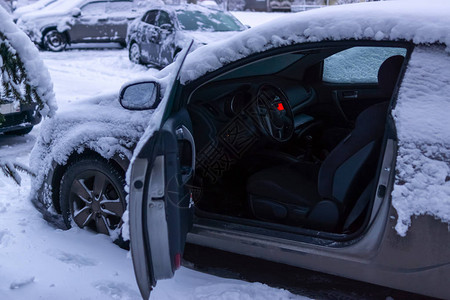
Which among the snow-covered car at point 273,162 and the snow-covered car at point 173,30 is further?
the snow-covered car at point 173,30

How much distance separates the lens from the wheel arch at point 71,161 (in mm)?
2871

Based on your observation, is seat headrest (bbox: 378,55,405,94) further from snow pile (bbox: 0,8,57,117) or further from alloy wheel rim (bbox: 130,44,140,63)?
alloy wheel rim (bbox: 130,44,140,63)

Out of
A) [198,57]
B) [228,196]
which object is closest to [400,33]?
[198,57]

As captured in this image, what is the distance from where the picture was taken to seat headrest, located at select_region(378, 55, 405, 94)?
2420 millimetres

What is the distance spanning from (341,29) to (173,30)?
7.94 meters

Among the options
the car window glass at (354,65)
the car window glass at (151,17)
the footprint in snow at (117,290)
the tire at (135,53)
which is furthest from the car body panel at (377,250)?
the tire at (135,53)

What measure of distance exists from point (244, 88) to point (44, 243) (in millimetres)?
1764

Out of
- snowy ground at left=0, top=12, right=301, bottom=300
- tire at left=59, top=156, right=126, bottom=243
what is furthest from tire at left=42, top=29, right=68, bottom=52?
tire at left=59, top=156, right=126, bottom=243

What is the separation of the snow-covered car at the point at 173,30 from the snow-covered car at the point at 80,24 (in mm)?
2840

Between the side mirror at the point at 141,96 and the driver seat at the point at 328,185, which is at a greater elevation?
the side mirror at the point at 141,96

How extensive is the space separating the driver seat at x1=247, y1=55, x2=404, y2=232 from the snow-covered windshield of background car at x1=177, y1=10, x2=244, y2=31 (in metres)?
7.45

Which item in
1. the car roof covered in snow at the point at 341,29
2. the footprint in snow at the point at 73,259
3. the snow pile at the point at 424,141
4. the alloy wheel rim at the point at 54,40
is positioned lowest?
the alloy wheel rim at the point at 54,40

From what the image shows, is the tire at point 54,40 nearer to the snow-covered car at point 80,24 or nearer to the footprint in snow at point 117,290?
the snow-covered car at point 80,24

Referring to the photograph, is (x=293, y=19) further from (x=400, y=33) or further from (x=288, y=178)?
(x=288, y=178)
